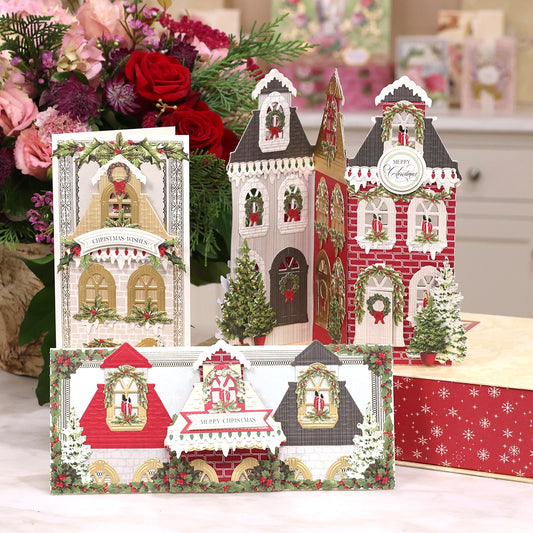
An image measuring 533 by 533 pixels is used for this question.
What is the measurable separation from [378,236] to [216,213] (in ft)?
0.83

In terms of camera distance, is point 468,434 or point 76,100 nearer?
point 468,434

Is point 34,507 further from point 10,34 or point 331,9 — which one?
point 331,9

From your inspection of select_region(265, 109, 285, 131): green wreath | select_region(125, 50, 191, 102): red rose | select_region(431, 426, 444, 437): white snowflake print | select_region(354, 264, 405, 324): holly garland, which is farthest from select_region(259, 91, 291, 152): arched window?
select_region(431, 426, 444, 437): white snowflake print

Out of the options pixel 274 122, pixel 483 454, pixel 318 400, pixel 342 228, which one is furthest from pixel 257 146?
pixel 483 454

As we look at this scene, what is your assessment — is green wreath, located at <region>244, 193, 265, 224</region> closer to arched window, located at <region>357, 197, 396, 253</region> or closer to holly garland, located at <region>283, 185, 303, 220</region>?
holly garland, located at <region>283, 185, 303, 220</region>

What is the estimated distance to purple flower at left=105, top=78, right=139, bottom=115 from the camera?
1.22 m

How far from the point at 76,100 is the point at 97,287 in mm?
263

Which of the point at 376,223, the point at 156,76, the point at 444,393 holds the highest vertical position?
the point at 156,76

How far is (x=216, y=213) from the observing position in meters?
1.23

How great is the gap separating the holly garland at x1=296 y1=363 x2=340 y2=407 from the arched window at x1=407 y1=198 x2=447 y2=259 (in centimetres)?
A: 21

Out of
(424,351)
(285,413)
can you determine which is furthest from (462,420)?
(285,413)

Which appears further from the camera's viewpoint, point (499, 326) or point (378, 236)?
point (499, 326)

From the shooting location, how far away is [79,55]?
3.95ft

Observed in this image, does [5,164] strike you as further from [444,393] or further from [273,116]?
[444,393]
